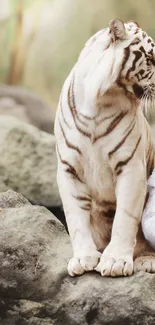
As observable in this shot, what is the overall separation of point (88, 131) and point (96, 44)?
0.93 ft

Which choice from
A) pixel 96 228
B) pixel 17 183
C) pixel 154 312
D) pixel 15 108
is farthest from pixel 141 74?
pixel 15 108

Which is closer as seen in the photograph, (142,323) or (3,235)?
(142,323)

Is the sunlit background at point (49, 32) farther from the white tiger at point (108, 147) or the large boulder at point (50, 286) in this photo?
the white tiger at point (108, 147)

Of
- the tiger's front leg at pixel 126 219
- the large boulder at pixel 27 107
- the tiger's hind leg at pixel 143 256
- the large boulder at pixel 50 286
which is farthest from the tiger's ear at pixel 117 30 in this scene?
the large boulder at pixel 27 107

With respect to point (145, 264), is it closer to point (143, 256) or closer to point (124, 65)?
point (143, 256)

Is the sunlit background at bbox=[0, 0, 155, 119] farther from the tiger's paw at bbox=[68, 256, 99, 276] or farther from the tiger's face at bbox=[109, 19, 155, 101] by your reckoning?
the tiger's paw at bbox=[68, 256, 99, 276]

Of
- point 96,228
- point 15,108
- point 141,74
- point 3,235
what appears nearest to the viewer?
point 141,74

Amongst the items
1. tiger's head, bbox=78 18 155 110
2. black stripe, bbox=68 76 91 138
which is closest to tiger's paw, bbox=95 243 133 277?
black stripe, bbox=68 76 91 138

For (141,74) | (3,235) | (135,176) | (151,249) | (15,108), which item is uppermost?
(141,74)

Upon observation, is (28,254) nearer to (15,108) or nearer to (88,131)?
(88,131)

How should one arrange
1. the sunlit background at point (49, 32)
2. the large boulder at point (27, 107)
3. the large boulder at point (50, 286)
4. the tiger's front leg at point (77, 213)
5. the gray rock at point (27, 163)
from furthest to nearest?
the large boulder at point (27, 107) → the sunlit background at point (49, 32) → the gray rock at point (27, 163) → the tiger's front leg at point (77, 213) → the large boulder at point (50, 286)

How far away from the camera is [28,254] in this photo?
2.23m

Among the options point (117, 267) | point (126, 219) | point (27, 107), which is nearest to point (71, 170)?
point (126, 219)

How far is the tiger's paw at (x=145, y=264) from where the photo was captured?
1999 millimetres
